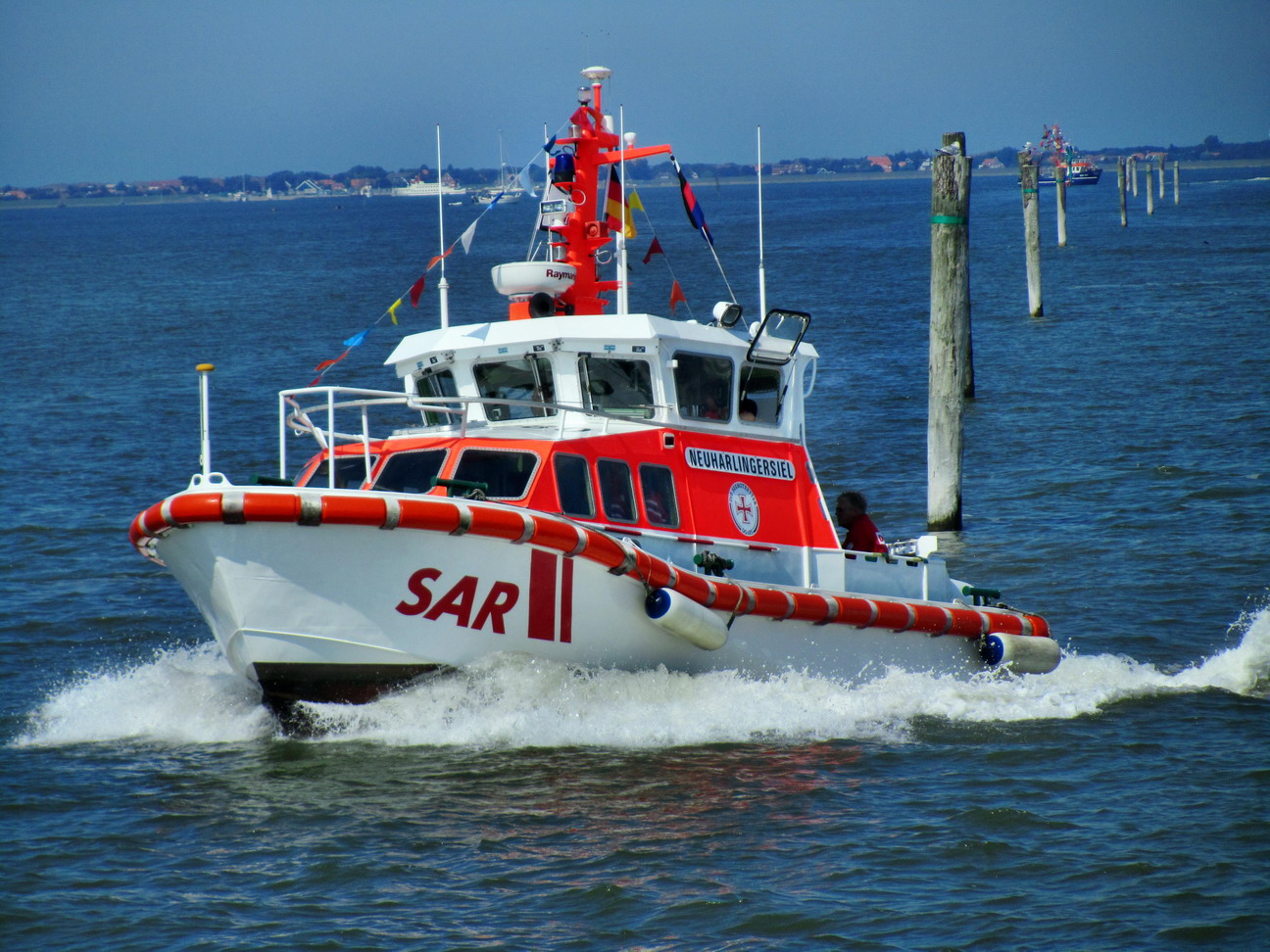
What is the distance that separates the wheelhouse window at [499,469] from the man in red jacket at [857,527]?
301 cm

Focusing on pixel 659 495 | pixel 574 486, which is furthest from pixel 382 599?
pixel 659 495

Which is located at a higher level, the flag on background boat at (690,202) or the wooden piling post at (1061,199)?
the wooden piling post at (1061,199)

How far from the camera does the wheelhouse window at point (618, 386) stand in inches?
411

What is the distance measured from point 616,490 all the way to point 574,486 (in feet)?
1.18

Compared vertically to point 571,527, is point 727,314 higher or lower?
higher

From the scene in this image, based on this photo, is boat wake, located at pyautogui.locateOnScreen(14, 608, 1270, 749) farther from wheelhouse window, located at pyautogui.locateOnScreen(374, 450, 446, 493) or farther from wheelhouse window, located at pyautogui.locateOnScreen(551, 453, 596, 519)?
wheelhouse window, located at pyautogui.locateOnScreen(374, 450, 446, 493)

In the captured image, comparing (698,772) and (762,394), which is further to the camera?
(762,394)

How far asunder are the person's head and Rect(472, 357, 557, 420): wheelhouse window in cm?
268

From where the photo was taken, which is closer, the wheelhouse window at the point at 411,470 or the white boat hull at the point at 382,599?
the white boat hull at the point at 382,599

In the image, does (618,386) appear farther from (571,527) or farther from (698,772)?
(698,772)

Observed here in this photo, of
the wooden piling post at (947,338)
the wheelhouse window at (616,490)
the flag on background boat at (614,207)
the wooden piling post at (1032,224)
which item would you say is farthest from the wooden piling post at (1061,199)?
the wheelhouse window at (616,490)

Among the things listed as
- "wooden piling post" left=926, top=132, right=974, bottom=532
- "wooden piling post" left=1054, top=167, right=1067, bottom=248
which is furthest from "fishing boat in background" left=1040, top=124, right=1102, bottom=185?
"wooden piling post" left=926, top=132, right=974, bottom=532

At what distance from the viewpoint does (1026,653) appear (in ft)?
37.3

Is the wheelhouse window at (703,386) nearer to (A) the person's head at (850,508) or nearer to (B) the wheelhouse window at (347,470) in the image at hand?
(A) the person's head at (850,508)
